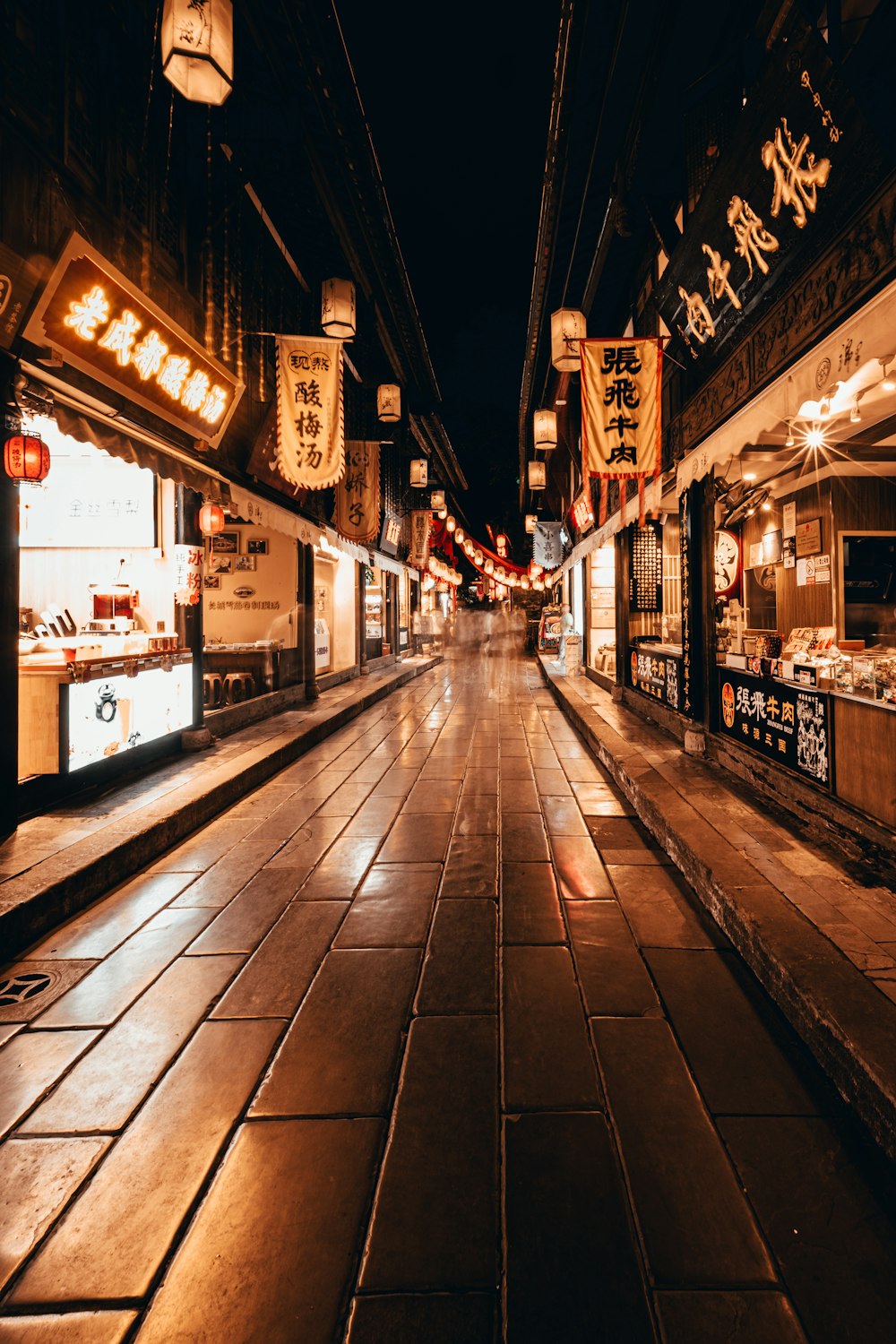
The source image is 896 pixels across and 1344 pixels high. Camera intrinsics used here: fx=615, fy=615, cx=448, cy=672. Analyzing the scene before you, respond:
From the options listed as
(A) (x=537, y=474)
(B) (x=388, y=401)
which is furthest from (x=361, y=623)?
(A) (x=537, y=474)

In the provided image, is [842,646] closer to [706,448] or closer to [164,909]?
[706,448]

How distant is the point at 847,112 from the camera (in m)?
4.11

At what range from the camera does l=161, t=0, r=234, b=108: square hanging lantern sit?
516 centimetres

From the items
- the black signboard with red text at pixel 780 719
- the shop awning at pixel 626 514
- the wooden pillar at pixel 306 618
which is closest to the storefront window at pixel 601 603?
the shop awning at pixel 626 514

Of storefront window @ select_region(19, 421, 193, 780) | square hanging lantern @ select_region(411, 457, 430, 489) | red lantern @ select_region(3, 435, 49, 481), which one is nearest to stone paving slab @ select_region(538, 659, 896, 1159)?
storefront window @ select_region(19, 421, 193, 780)

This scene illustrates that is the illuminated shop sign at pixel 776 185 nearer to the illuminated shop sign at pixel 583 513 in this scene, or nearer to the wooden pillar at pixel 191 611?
the wooden pillar at pixel 191 611

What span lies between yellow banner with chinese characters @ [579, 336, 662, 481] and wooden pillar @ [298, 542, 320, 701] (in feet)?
25.2

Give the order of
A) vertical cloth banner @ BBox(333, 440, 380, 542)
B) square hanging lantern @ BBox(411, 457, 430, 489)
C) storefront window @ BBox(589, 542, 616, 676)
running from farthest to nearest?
square hanging lantern @ BBox(411, 457, 430, 489), storefront window @ BBox(589, 542, 616, 676), vertical cloth banner @ BBox(333, 440, 380, 542)

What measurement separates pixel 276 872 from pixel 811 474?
10.6m

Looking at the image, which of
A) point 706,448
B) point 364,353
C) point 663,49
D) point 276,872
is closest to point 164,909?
point 276,872

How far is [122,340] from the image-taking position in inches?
241

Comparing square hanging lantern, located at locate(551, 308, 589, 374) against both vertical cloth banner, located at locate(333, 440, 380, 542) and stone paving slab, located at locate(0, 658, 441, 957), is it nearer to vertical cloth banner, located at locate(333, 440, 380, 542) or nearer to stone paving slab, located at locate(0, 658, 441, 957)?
vertical cloth banner, located at locate(333, 440, 380, 542)

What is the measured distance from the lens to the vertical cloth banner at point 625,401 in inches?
328

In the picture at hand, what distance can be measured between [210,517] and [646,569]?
30.0ft
